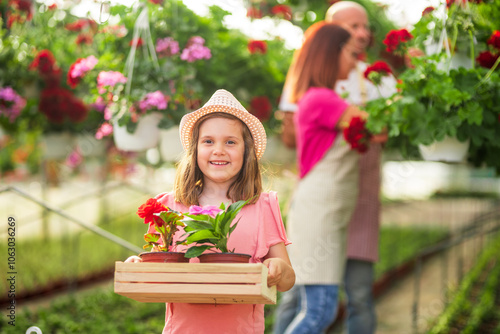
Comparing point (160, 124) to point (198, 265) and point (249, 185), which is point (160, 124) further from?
point (198, 265)

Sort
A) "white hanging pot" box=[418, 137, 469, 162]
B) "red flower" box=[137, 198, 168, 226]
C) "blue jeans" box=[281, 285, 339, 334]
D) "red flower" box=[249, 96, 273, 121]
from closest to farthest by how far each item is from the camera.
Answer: "red flower" box=[137, 198, 168, 226] < "white hanging pot" box=[418, 137, 469, 162] < "blue jeans" box=[281, 285, 339, 334] < "red flower" box=[249, 96, 273, 121]

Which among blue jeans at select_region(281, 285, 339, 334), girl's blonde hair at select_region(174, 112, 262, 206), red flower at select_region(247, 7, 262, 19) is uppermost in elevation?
red flower at select_region(247, 7, 262, 19)

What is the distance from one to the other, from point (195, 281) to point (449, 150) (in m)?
1.30

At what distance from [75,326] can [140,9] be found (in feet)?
5.95

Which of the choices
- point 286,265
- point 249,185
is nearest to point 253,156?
point 249,185

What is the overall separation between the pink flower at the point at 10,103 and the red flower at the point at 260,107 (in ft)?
4.25

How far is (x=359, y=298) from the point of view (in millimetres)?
2549

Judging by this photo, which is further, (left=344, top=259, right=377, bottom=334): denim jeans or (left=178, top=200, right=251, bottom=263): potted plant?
(left=344, top=259, right=377, bottom=334): denim jeans

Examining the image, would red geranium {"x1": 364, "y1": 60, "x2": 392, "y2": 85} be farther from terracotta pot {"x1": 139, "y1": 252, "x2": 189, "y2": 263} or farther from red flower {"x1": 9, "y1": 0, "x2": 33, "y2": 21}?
red flower {"x1": 9, "y1": 0, "x2": 33, "y2": 21}

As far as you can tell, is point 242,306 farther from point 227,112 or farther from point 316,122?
point 316,122

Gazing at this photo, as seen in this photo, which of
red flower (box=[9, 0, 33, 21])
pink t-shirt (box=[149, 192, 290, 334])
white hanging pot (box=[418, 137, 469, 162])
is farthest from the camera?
red flower (box=[9, 0, 33, 21])

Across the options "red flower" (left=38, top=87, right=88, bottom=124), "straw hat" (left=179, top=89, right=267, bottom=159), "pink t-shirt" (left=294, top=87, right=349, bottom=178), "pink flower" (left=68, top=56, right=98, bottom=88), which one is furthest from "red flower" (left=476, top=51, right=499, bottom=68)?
"red flower" (left=38, top=87, right=88, bottom=124)

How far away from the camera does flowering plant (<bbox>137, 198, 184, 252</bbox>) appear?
1326 mm

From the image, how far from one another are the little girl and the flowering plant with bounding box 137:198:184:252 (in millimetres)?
74
